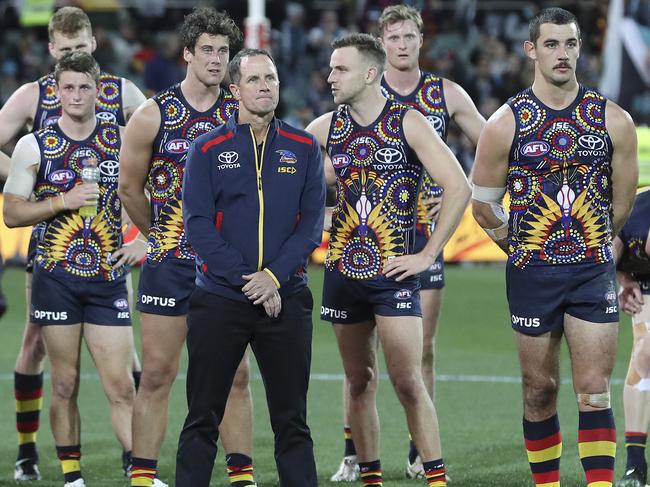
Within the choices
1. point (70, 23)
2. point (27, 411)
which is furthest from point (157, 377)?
point (70, 23)

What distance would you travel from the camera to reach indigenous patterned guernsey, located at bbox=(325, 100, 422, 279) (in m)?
6.82

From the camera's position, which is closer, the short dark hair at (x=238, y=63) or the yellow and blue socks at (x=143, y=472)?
the short dark hair at (x=238, y=63)

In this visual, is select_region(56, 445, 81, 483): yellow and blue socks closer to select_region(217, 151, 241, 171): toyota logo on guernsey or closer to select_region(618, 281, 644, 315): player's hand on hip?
select_region(217, 151, 241, 171): toyota logo on guernsey

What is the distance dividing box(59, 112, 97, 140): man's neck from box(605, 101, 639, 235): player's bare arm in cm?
293

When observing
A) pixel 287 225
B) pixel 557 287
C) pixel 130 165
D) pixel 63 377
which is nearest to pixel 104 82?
pixel 130 165

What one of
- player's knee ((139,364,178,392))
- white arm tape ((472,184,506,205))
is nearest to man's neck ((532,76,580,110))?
white arm tape ((472,184,506,205))

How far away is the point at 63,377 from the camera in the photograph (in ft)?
24.0

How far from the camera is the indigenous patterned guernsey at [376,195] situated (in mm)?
6824

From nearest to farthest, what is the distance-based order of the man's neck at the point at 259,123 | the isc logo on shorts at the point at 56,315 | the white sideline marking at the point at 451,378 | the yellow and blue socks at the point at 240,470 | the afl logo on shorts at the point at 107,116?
1. the man's neck at the point at 259,123
2. the yellow and blue socks at the point at 240,470
3. the isc logo on shorts at the point at 56,315
4. the afl logo on shorts at the point at 107,116
5. the white sideline marking at the point at 451,378

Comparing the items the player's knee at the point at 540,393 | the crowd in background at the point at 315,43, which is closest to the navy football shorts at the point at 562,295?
the player's knee at the point at 540,393

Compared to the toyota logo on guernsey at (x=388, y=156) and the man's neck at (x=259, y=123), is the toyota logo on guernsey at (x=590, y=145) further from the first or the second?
the man's neck at (x=259, y=123)

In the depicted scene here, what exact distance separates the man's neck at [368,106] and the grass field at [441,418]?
7.30 feet

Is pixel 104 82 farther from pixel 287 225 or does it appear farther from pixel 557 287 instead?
pixel 557 287

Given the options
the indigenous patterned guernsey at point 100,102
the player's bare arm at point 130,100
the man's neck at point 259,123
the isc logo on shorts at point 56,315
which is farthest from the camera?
the player's bare arm at point 130,100
